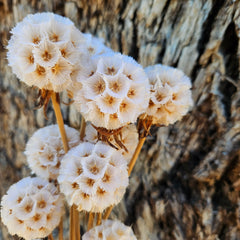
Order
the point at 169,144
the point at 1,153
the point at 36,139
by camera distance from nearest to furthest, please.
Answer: the point at 36,139 → the point at 169,144 → the point at 1,153

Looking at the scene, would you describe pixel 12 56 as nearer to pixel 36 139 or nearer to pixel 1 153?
pixel 36 139

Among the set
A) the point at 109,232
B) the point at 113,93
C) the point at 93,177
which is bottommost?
the point at 109,232

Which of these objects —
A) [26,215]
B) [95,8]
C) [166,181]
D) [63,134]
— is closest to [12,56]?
[63,134]

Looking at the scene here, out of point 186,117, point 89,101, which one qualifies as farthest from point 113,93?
point 186,117

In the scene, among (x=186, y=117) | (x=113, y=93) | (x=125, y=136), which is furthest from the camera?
(x=186, y=117)

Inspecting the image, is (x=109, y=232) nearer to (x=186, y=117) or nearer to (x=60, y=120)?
(x=60, y=120)

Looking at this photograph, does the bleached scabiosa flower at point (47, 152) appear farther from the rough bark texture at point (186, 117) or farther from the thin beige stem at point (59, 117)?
the rough bark texture at point (186, 117)

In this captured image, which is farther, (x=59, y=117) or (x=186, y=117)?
(x=186, y=117)
